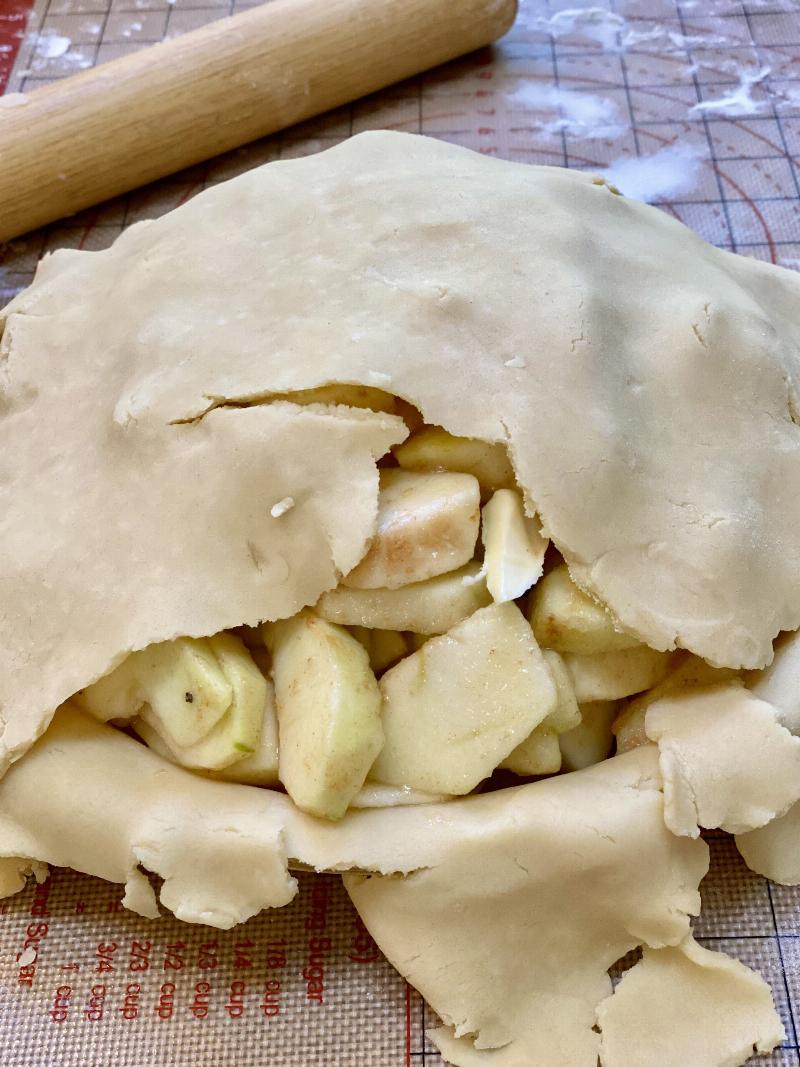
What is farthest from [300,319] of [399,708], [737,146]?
[737,146]

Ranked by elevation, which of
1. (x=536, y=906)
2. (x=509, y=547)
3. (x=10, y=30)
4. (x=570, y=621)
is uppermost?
(x=10, y=30)

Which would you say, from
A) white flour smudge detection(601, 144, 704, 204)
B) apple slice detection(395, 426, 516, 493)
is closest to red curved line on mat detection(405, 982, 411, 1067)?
apple slice detection(395, 426, 516, 493)

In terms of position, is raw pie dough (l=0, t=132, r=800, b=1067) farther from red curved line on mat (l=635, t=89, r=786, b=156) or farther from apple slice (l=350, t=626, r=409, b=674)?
red curved line on mat (l=635, t=89, r=786, b=156)

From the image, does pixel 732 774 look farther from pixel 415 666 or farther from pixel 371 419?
pixel 371 419

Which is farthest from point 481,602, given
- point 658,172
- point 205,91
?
point 205,91

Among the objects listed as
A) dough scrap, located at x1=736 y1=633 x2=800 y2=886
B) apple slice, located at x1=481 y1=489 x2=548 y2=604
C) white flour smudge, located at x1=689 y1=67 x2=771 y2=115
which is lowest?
dough scrap, located at x1=736 y1=633 x2=800 y2=886

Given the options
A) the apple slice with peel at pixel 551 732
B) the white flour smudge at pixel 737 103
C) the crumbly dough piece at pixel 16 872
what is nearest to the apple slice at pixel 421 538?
the apple slice with peel at pixel 551 732
